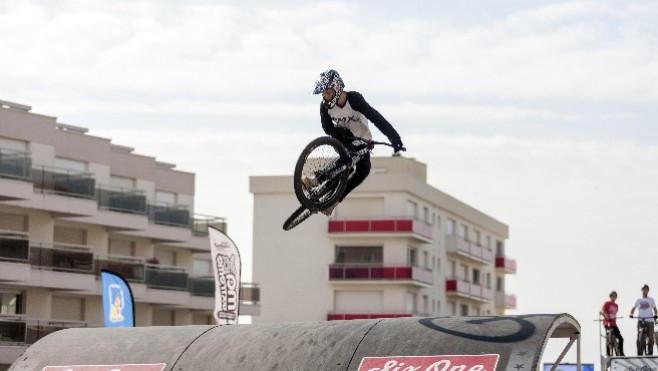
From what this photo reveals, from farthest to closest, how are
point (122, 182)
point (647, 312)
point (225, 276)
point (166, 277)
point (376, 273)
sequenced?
point (376, 273) → point (122, 182) → point (166, 277) → point (225, 276) → point (647, 312)

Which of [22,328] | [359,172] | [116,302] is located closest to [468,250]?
[22,328]

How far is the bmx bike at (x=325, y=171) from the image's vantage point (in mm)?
20328

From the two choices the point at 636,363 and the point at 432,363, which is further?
the point at 636,363

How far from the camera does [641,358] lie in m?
30.6

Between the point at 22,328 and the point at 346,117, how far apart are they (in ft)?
162

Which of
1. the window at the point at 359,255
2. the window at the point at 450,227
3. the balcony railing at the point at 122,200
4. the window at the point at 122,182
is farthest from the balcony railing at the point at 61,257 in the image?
the window at the point at 450,227

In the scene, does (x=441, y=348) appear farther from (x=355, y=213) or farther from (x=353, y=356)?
(x=355, y=213)

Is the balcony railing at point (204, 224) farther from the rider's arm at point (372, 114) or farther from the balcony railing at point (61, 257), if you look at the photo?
the rider's arm at point (372, 114)

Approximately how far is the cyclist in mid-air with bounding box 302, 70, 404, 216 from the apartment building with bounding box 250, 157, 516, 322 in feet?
273

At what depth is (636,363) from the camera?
30703 millimetres

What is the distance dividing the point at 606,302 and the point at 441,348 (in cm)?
1391

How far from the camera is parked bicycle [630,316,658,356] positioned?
106 feet

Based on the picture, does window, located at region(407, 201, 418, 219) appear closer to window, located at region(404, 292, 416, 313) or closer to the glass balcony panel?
window, located at region(404, 292, 416, 313)

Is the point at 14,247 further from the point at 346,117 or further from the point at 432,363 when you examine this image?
the point at 432,363
